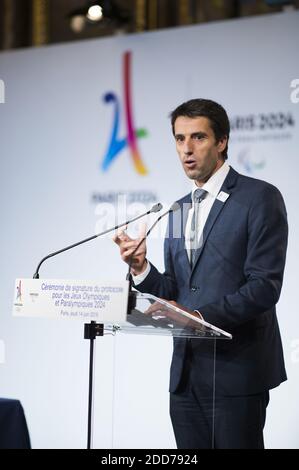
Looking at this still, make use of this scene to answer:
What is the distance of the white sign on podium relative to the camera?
109 inches

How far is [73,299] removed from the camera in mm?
2865

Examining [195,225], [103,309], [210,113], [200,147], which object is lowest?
[103,309]

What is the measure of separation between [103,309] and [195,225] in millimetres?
1007

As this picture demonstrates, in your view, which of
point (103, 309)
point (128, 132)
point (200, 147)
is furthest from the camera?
point (128, 132)

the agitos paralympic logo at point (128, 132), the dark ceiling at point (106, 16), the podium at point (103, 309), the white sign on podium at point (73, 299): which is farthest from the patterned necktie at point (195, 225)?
the dark ceiling at point (106, 16)

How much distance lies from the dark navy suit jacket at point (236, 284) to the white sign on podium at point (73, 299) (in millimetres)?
549

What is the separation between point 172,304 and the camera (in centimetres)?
288

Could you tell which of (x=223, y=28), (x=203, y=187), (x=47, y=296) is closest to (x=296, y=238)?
(x=203, y=187)

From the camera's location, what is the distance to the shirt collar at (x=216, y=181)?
3.66 meters

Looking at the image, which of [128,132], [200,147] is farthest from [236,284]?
[128,132]

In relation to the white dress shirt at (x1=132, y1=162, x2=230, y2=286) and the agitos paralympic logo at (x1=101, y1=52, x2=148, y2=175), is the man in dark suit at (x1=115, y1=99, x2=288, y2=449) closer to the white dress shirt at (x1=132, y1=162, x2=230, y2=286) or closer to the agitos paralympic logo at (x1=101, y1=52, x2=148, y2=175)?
the white dress shirt at (x1=132, y1=162, x2=230, y2=286)

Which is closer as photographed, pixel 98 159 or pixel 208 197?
pixel 208 197

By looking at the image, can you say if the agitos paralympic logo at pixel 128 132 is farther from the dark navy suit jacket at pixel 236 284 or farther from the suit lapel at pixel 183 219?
the dark navy suit jacket at pixel 236 284

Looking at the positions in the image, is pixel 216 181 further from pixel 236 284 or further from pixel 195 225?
pixel 236 284
